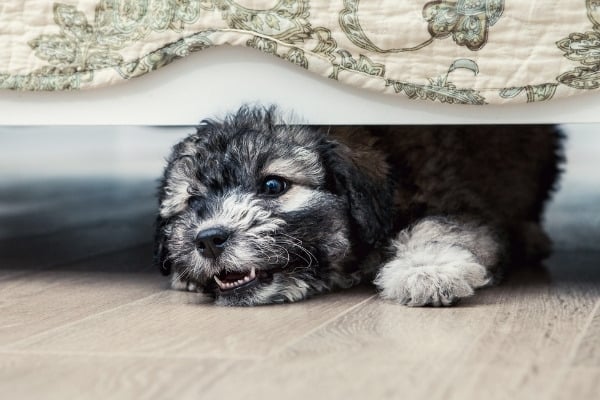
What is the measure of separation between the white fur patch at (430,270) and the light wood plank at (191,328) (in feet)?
0.36

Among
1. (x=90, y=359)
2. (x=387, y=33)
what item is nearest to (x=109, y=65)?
(x=387, y=33)

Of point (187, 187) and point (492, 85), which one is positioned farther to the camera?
point (187, 187)

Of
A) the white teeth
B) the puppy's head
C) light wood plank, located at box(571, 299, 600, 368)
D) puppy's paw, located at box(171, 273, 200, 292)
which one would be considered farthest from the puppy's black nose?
light wood plank, located at box(571, 299, 600, 368)

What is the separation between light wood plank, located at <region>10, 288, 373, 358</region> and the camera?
5.56ft

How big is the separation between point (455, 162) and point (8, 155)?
13.0 ft

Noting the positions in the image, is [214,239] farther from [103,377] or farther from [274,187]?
[103,377]

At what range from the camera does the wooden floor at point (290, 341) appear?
4.62 ft

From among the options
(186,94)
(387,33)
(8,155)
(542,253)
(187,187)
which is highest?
(387,33)

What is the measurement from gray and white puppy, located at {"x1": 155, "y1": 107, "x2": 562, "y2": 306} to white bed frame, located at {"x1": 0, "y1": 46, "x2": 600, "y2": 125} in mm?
66

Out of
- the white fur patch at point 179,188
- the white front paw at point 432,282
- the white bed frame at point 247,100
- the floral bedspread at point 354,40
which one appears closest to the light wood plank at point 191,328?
the white front paw at point 432,282

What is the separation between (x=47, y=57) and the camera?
88.6 inches

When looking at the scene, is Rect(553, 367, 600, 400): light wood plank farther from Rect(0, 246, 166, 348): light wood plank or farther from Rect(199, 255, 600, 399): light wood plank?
Rect(0, 246, 166, 348): light wood plank

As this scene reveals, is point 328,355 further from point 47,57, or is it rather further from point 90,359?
point 47,57

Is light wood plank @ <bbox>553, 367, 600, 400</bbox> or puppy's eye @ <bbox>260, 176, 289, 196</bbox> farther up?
puppy's eye @ <bbox>260, 176, 289, 196</bbox>
